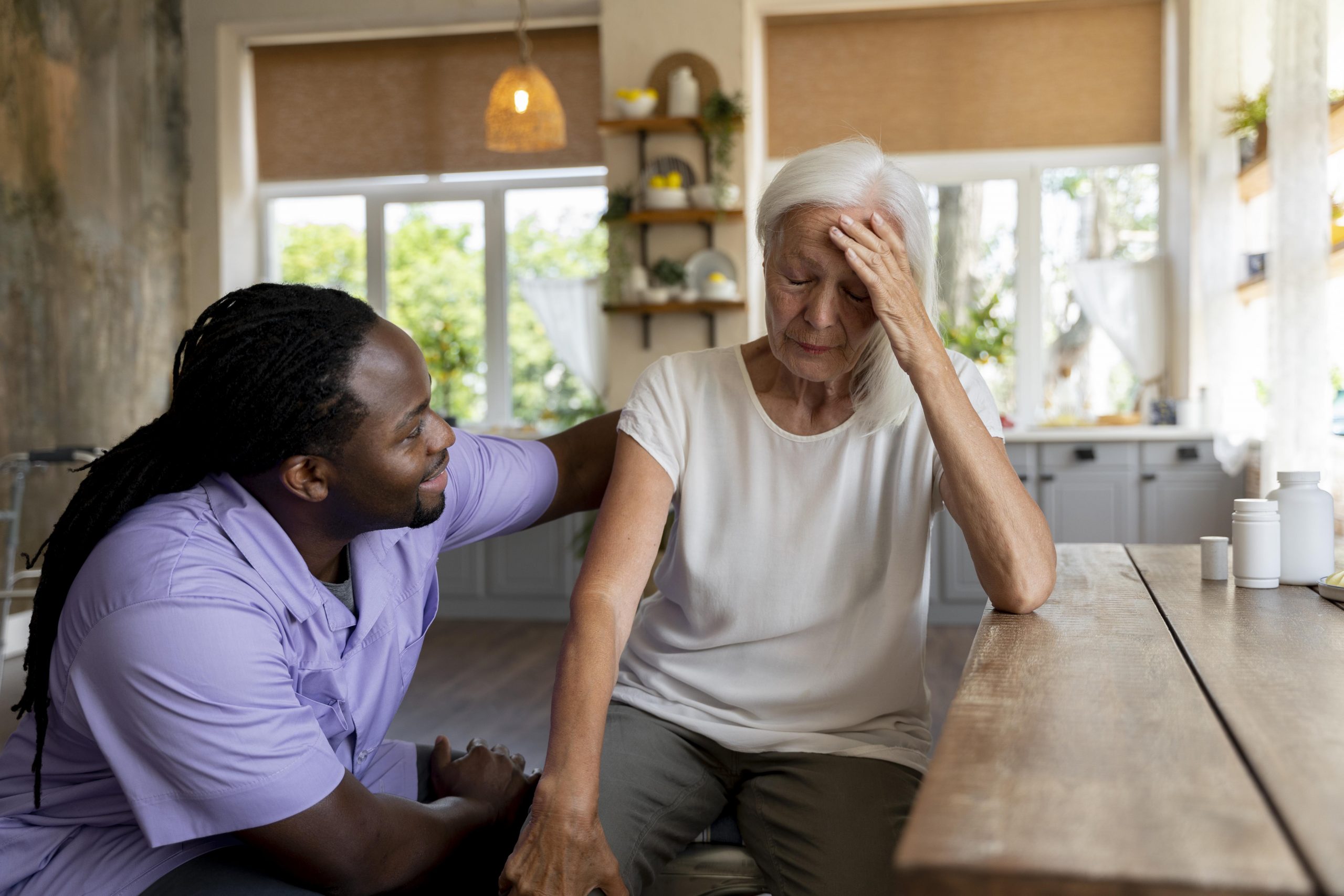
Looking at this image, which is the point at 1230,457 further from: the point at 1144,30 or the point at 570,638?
the point at 570,638

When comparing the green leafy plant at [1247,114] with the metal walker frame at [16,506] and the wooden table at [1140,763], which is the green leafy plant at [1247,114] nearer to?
the wooden table at [1140,763]

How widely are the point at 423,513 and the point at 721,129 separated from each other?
3.90m

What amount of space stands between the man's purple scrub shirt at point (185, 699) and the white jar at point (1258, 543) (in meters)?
1.10

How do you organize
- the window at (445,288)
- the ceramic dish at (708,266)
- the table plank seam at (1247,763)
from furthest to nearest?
1. the window at (445,288)
2. the ceramic dish at (708,266)
3. the table plank seam at (1247,763)

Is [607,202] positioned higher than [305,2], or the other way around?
[305,2]

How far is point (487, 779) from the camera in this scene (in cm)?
146

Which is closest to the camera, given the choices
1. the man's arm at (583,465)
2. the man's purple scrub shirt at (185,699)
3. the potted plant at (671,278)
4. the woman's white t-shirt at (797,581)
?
the man's purple scrub shirt at (185,699)

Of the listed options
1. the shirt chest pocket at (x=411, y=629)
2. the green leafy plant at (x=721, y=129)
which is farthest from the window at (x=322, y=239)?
the shirt chest pocket at (x=411, y=629)

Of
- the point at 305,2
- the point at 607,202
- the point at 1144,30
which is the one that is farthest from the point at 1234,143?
the point at 305,2

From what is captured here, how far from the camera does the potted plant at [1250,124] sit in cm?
393

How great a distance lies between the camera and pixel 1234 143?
414 centimetres

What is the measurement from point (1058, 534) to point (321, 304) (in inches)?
156

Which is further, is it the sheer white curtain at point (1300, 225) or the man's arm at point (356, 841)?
the sheer white curtain at point (1300, 225)

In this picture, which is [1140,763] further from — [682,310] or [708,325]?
[708,325]
